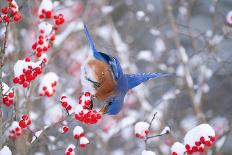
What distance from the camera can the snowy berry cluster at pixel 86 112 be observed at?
76.2 inches

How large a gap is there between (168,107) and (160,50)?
106 cm

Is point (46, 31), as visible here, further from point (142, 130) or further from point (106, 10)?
point (106, 10)

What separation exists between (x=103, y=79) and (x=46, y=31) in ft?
1.40

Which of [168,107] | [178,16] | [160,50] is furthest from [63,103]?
[178,16]

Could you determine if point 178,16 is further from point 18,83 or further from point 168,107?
point 18,83

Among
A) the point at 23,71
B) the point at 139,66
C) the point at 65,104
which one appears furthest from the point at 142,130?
the point at 139,66

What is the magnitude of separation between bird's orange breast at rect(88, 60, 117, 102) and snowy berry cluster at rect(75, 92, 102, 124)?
14 cm

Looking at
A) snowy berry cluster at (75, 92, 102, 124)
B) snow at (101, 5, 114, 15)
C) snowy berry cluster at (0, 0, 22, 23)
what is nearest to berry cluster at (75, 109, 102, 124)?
snowy berry cluster at (75, 92, 102, 124)

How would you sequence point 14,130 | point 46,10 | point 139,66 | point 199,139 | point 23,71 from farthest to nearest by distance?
point 139,66
point 46,10
point 14,130
point 199,139
point 23,71

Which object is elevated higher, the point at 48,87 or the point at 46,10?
the point at 46,10

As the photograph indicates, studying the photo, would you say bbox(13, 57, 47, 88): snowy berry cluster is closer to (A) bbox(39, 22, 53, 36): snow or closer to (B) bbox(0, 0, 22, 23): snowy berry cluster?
(B) bbox(0, 0, 22, 23): snowy berry cluster

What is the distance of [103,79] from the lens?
2.11 meters

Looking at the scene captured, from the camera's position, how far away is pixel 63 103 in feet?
6.28

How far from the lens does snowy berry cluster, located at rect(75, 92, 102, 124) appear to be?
194 cm
